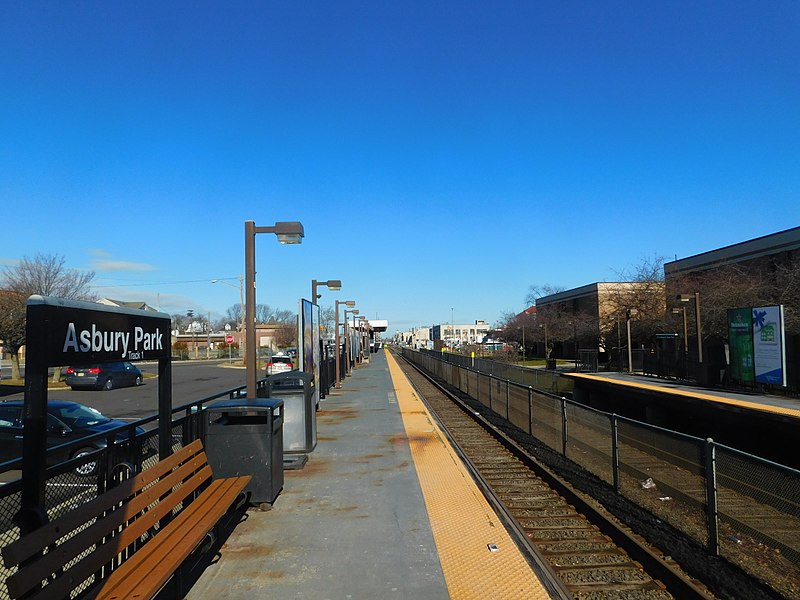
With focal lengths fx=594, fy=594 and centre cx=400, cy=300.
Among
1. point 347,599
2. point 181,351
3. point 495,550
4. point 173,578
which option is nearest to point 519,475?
point 495,550

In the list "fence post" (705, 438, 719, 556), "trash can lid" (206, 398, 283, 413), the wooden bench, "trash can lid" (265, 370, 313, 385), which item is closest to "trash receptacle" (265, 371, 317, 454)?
"trash can lid" (265, 370, 313, 385)

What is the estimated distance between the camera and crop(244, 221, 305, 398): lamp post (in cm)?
1001

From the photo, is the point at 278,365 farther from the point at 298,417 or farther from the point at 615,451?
the point at 615,451

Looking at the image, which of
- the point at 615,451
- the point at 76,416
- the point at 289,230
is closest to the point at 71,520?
the point at 615,451

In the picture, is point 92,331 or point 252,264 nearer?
point 92,331

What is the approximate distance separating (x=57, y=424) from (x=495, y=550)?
28.5ft

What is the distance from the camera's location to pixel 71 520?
11.2 feet

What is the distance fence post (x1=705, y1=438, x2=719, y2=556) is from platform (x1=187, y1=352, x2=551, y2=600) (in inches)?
75.8

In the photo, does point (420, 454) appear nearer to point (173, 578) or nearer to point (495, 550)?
point (495, 550)

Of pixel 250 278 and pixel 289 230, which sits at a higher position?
pixel 289 230

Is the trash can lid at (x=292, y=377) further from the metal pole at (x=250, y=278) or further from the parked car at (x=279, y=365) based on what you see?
the parked car at (x=279, y=365)

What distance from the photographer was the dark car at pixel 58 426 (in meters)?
9.90

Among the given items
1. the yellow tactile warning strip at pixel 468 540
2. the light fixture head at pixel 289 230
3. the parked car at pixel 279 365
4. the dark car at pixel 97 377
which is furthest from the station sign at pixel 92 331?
the parked car at pixel 279 365

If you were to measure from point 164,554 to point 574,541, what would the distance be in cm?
443
